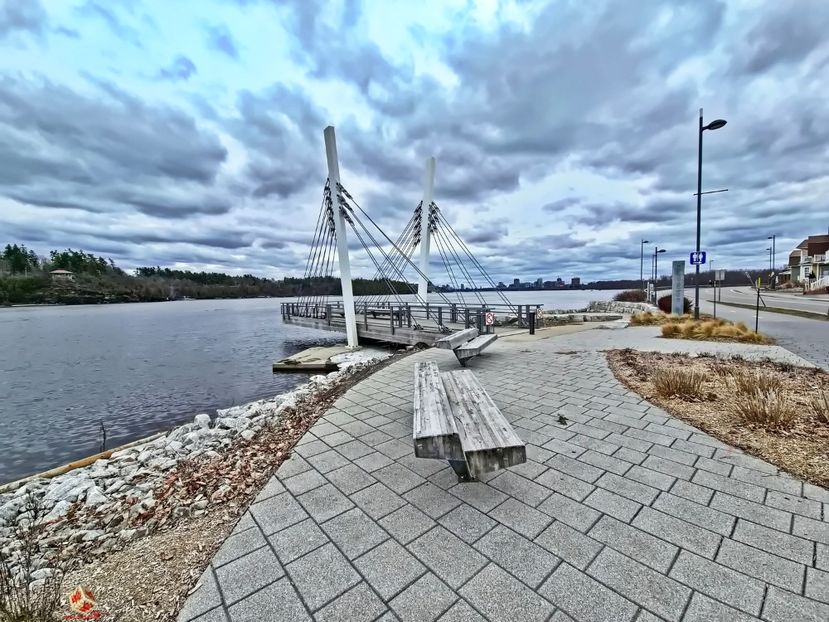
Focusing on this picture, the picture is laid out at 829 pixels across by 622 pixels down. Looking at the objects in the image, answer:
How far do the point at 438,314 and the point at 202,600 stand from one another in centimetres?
1204

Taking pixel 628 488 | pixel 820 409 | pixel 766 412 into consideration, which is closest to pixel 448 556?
pixel 628 488

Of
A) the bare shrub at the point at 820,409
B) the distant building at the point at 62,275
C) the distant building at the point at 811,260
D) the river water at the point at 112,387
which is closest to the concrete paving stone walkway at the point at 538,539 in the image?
the bare shrub at the point at 820,409

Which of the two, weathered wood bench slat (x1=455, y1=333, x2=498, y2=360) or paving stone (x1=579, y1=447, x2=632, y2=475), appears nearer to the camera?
paving stone (x1=579, y1=447, x2=632, y2=475)

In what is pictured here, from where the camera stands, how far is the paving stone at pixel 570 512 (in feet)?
6.87

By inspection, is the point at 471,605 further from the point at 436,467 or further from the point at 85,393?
the point at 85,393

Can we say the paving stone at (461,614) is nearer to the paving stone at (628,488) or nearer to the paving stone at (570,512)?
the paving stone at (570,512)

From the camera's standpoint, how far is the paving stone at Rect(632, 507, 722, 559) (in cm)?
187

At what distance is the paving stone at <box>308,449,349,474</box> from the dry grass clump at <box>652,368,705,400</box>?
155 inches

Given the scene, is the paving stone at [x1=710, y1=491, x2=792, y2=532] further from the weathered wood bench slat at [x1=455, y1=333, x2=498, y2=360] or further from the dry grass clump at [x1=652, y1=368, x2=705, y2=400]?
the weathered wood bench slat at [x1=455, y1=333, x2=498, y2=360]

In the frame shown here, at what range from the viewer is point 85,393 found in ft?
37.9

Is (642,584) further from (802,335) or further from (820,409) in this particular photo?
(802,335)

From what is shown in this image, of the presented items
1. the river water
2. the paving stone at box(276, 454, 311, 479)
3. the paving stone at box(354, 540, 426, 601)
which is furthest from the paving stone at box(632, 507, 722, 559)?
the river water

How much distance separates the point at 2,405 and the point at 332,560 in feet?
47.3

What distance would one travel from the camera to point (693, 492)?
2.38m
